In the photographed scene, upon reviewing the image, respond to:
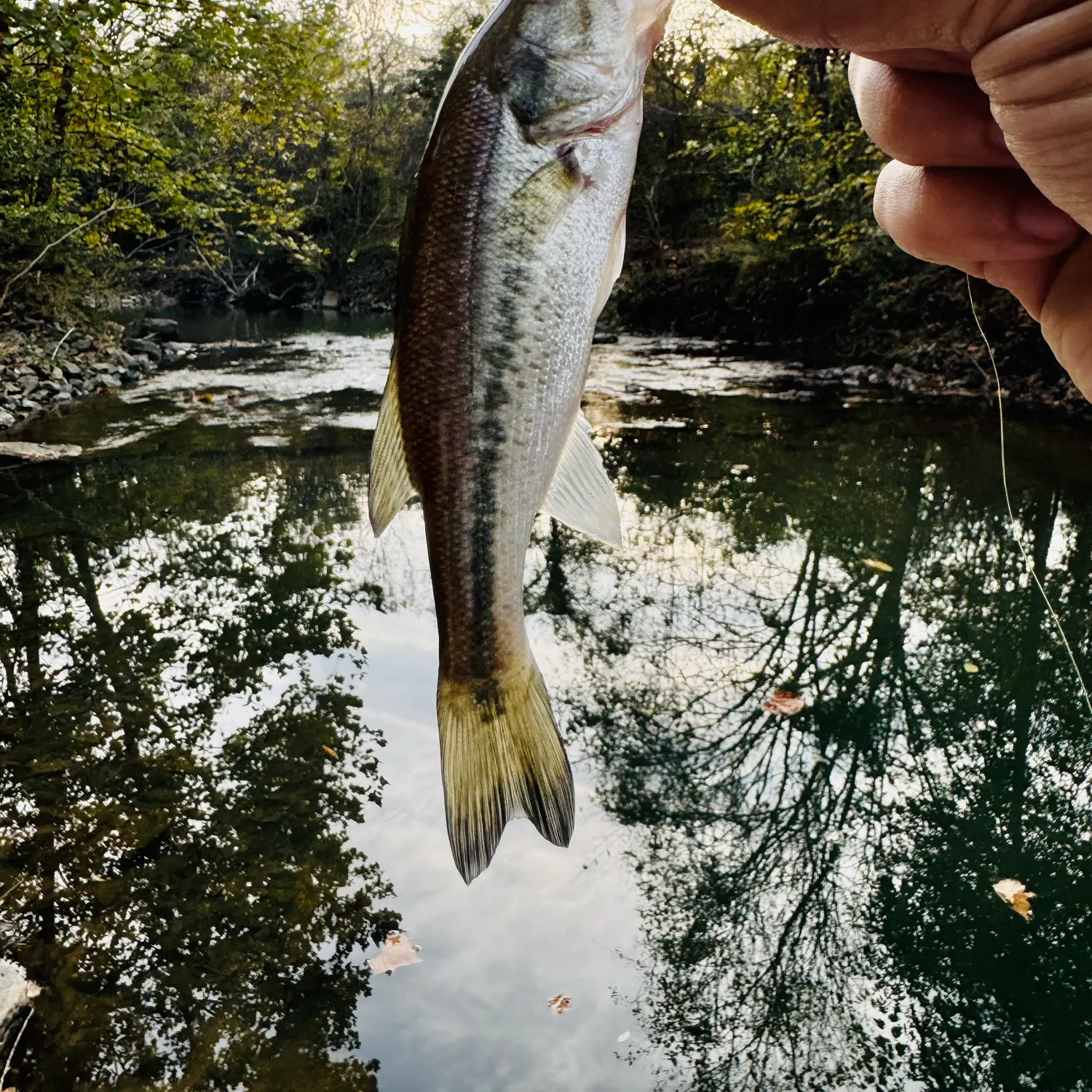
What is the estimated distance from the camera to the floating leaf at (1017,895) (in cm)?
408

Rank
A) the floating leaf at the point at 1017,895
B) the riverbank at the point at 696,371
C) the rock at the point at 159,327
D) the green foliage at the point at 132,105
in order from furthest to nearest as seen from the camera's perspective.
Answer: the rock at the point at 159,327 < the riverbank at the point at 696,371 < the green foliage at the point at 132,105 < the floating leaf at the point at 1017,895

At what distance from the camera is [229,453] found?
1162 cm

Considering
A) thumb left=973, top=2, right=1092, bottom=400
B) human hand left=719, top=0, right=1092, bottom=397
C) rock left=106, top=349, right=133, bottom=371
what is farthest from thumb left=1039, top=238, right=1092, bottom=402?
rock left=106, top=349, right=133, bottom=371

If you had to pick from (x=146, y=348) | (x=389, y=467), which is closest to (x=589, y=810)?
(x=389, y=467)

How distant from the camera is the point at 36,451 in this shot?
1118 cm

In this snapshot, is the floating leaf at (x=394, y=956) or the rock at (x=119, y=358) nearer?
the floating leaf at (x=394, y=956)

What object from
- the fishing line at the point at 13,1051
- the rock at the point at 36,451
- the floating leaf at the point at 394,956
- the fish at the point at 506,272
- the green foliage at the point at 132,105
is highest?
the green foliage at the point at 132,105

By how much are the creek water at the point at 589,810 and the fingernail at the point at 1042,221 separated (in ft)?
9.90

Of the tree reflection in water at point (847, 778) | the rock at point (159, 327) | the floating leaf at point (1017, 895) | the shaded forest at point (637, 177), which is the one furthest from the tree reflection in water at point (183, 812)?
the rock at point (159, 327)

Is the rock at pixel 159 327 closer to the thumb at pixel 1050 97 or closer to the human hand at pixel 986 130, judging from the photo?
the human hand at pixel 986 130

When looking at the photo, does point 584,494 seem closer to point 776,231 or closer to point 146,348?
point 776,231

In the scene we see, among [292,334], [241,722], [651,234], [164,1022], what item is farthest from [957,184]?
[292,334]

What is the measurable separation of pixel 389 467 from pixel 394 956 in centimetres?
316

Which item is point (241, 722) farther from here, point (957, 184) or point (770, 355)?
point (770, 355)
